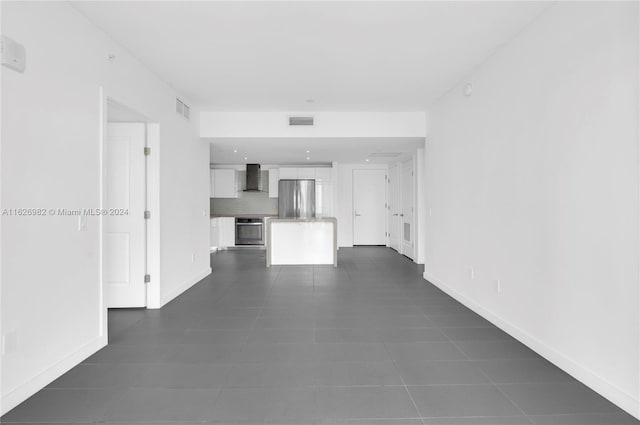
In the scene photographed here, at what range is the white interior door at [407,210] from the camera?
752cm

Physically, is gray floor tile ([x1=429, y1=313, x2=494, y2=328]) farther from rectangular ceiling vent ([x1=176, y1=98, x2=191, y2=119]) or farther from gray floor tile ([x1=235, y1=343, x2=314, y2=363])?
rectangular ceiling vent ([x1=176, y1=98, x2=191, y2=119])

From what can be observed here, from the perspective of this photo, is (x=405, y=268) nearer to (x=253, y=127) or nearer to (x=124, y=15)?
(x=253, y=127)

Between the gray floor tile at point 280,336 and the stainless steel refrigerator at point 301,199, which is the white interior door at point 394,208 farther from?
the gray floor tile at point 280,336

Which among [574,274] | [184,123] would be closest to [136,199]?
[184,123]

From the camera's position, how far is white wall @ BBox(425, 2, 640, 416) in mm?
1995

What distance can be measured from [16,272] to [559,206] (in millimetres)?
3499

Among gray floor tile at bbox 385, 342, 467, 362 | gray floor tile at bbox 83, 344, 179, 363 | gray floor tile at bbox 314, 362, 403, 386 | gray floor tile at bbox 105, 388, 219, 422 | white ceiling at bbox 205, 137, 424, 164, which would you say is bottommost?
gray floor tile at bbox 105, 388, 219, 422

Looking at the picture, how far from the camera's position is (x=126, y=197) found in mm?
3959

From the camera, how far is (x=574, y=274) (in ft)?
7.70

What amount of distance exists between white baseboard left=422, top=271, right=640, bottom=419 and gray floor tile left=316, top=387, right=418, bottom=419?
1.16 metres

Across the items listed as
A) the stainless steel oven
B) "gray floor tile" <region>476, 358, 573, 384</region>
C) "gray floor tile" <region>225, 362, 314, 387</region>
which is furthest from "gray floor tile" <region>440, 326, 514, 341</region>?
the stainless steel oven

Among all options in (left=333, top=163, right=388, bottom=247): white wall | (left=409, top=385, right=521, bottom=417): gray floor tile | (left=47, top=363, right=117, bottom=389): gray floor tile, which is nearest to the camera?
(left=409, top=385, right=521, bottom=417): gray floor tile

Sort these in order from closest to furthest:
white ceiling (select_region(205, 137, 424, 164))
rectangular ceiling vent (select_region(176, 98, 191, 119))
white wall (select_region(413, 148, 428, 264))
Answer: rectangular ceiling vent (select_region(176, 98, 191, 119))
white ceiling (select_region(205, 137, 424, 164))
white wall (select_region(413, 148, 428, 264))

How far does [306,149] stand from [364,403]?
208 inches
